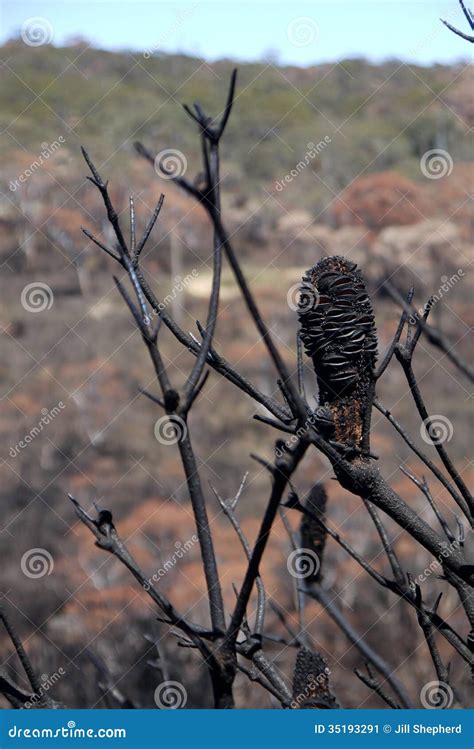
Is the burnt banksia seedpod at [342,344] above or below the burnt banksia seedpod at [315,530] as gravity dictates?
above

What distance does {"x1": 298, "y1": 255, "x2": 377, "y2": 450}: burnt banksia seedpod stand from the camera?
1425mm

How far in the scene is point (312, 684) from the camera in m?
1.82

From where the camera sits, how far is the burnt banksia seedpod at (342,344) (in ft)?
4.67

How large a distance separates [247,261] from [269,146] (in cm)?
1011

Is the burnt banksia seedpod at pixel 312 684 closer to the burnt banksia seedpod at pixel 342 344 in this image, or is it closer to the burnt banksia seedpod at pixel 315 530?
the burnt banksia seedpod at pixel 315 530

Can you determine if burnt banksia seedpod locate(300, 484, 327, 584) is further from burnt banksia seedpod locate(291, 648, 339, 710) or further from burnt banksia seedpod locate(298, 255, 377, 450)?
burnt banksia seedpod locate(298, 255, 377, 450)

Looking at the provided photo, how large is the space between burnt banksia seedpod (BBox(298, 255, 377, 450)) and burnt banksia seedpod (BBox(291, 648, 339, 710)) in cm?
66

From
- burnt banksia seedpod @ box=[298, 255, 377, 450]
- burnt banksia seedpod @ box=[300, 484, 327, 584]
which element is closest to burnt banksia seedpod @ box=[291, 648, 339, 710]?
burnt banksia seedpod @ box=[300, 484, 327, 584]

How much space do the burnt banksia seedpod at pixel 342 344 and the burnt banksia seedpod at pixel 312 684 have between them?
0.66 meters

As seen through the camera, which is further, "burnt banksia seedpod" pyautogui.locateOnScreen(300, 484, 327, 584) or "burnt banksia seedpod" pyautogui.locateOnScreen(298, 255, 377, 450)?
"burnt banksia seedpod" pyautogui.locateOnScreen(300, 484, 327, 584)

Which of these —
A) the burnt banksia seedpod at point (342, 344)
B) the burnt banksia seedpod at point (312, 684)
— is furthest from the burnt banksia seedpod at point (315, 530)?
the burnt banksia seedpod at point (342, 344)

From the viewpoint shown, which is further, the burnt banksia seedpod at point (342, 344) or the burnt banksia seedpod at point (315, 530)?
the burnt banksia seedpod at point (315, 530)

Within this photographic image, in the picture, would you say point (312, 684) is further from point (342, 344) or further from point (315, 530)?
point (342, 344)

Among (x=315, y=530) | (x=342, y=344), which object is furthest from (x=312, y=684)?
(x=342, y=344)
